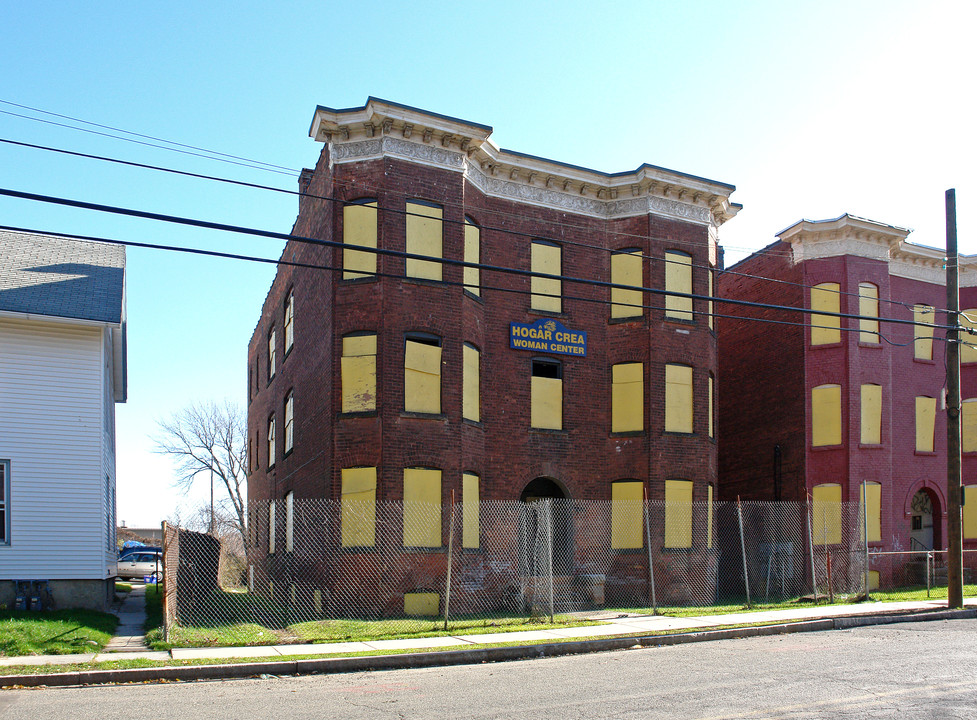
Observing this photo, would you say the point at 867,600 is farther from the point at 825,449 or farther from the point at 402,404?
the point at 402,404

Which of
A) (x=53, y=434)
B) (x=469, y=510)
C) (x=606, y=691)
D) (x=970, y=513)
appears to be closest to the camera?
(x=606, y=691)

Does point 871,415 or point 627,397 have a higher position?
point 627,397

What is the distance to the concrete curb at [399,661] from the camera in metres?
11.1

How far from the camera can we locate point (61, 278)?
20266 mm

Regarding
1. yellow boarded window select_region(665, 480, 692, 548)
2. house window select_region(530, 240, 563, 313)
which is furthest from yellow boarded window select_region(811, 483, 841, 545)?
house window select_region(530, 240, 563, 313)

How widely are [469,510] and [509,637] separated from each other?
689cm

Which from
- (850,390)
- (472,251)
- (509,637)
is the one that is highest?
(472,251)

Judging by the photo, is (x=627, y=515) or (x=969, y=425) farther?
(x=969, y=425)

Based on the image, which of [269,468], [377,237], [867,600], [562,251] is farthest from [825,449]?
[269,468]

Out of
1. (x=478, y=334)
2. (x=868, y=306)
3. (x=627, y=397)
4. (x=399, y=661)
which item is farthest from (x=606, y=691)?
(x=868, y=306)

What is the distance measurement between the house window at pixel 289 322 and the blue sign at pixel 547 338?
22.0ft

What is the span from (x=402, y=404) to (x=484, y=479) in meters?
3.24

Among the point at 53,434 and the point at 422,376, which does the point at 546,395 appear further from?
the point at 53,434

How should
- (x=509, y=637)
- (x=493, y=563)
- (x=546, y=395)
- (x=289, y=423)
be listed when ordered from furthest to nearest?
(x=289, y=423)
(x=546, y=395)
(x=493, y=563)
(x=509, y=637)
